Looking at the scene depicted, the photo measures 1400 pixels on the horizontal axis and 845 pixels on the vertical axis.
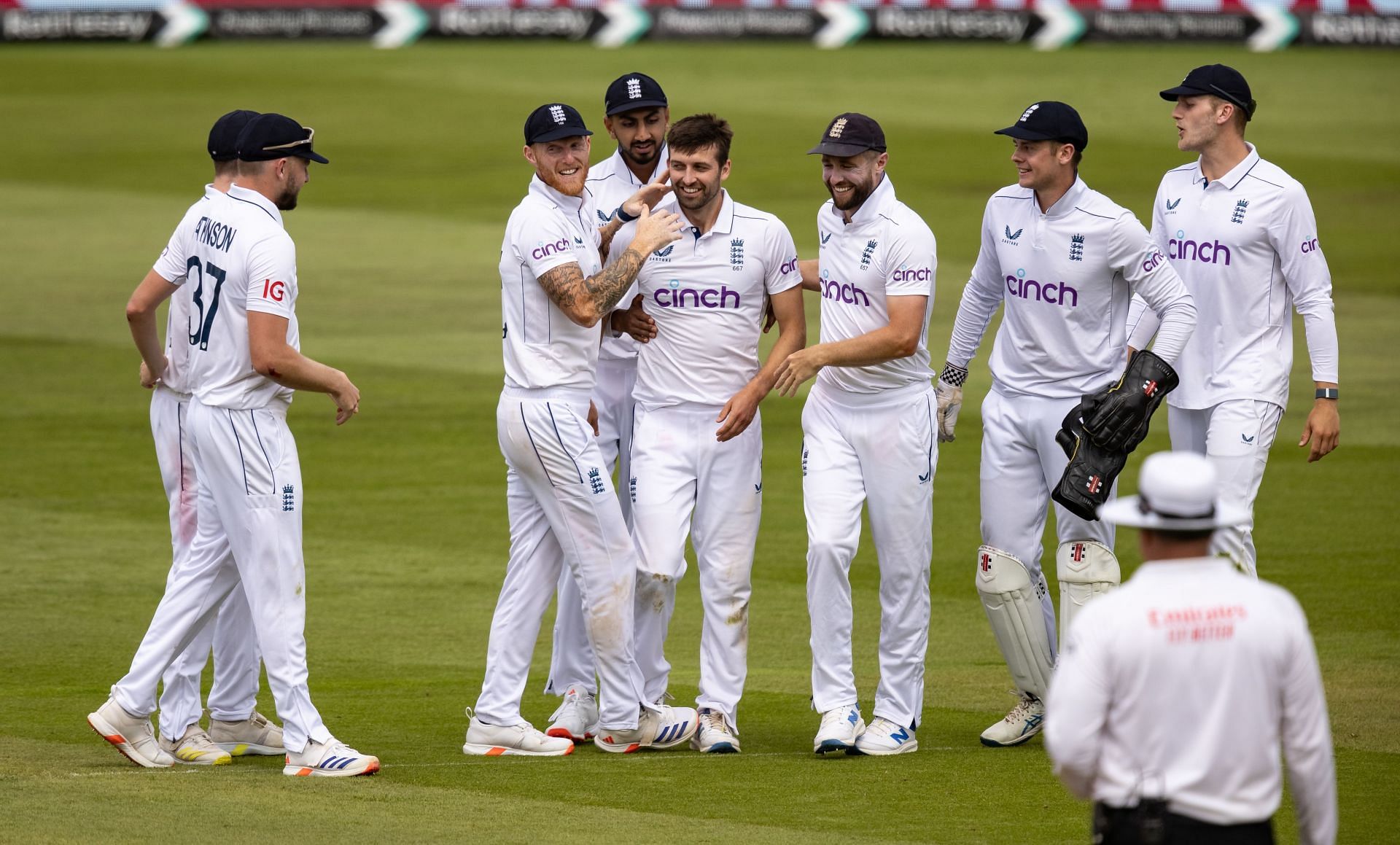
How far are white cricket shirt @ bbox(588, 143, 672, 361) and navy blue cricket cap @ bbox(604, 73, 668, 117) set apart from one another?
9.0 inches

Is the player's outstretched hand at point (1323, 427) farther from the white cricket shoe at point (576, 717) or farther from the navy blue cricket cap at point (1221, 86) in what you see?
the white cricket shoe at point (576, 717)

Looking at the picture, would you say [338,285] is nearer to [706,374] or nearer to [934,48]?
[706,374]

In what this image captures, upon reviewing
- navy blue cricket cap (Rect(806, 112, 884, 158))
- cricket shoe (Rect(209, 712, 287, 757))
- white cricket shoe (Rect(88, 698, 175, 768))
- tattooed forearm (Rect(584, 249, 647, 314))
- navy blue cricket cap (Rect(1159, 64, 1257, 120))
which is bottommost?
cricket shoe (Rect(209, 712, 287, 757))

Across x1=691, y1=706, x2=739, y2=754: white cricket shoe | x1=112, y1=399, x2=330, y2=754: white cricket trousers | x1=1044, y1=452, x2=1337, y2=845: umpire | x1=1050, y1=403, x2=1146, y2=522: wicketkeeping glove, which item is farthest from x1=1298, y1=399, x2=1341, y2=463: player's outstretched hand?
x1=112, y1=399, x2=330, y2=754: white cricket trousers

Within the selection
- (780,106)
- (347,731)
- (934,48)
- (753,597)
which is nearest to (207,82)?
(780,106)

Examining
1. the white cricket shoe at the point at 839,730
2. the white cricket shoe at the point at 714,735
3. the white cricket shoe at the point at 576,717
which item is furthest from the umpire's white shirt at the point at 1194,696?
the white cricket shoe at the point at 576,717

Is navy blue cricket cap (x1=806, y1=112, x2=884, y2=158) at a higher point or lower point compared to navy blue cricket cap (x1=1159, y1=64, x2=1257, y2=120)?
lower

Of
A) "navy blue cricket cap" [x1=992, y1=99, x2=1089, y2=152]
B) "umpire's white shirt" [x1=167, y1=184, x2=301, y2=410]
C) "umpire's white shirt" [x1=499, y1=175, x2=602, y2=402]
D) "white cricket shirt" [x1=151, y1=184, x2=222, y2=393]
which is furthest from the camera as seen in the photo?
"navy blue cricket cap" [x1=992, y1=99, x2=1089, y2=152]

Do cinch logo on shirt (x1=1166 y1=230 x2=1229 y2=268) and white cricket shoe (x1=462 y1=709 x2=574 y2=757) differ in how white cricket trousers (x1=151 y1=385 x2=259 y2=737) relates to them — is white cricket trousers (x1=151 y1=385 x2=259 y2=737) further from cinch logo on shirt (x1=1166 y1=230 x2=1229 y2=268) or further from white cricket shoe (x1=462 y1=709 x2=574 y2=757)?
cinch logo on shirt (x1=1166 y1=230 x2=1229 y2=268)

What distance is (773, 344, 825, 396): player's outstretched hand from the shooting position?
25.1 feet

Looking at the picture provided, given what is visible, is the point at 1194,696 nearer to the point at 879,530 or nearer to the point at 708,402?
the point at 879,530

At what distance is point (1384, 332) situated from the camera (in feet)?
64.7

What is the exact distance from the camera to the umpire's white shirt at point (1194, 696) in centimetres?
438

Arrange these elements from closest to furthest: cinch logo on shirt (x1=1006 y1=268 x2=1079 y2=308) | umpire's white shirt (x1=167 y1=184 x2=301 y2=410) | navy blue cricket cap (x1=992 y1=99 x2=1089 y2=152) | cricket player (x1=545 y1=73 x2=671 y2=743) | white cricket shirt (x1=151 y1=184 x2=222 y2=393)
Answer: umpire's white shirt (x1=167 y1=184 x2=301 y2=410), white cricket shirt (x1=151 y1=184 x2=222 y2=393), navy blue cricket cap (x1=992 y1=99 x2=1089 y2=152), cinch logo on shirt (x1=1006 y1=268 x2=1079 y2=308), cricket player (x1=545 y1=73 x2=671 y2=743)
